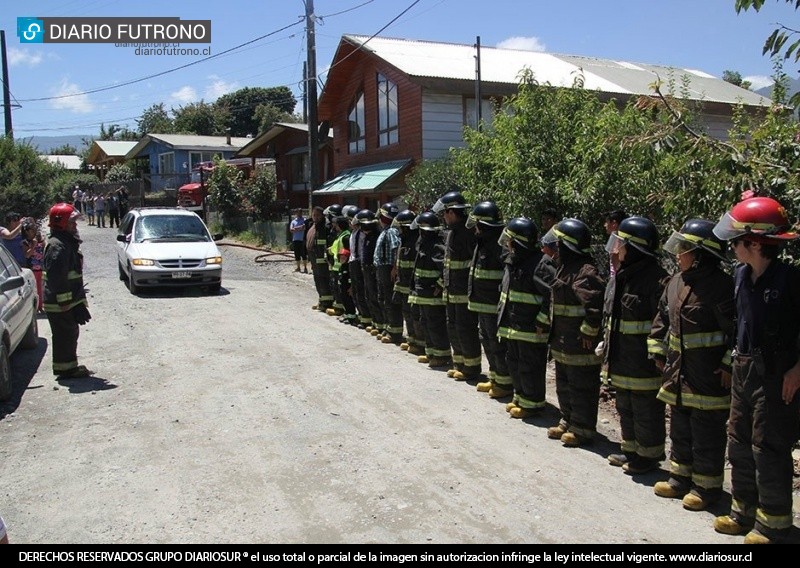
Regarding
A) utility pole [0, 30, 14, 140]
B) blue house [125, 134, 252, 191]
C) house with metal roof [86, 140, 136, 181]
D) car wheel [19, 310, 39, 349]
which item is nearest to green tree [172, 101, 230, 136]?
house with metal roof [86, 140, 136, 181]

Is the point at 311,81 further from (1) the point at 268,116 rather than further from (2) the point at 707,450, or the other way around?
(1) the point at 268,116

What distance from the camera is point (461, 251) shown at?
8305 mm

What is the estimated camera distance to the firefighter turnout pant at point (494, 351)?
736cm

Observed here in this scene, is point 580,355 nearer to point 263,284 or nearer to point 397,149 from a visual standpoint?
point 263,284

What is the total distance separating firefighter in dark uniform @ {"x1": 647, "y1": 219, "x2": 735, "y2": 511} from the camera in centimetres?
469

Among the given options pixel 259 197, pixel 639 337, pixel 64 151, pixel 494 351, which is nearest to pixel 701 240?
pixel 639 337

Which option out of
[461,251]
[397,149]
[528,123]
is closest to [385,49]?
[397,149]

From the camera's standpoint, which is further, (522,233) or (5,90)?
(5,90)

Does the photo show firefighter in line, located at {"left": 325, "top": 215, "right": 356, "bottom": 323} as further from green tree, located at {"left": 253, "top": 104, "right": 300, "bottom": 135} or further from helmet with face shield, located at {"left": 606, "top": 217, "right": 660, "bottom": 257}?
green tree, located at {"left": 253, "top": 104, "right": 300, "bottom": 135}

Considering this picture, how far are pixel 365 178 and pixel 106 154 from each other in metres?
39.2

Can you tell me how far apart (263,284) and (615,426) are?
11.3 m

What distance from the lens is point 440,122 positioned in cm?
1894

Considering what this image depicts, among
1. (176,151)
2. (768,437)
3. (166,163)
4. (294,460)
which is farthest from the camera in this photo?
(166,163)

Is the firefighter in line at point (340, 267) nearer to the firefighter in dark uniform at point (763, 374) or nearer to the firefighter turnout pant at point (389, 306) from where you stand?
the firefighter turnout pant at point (389, 306)
